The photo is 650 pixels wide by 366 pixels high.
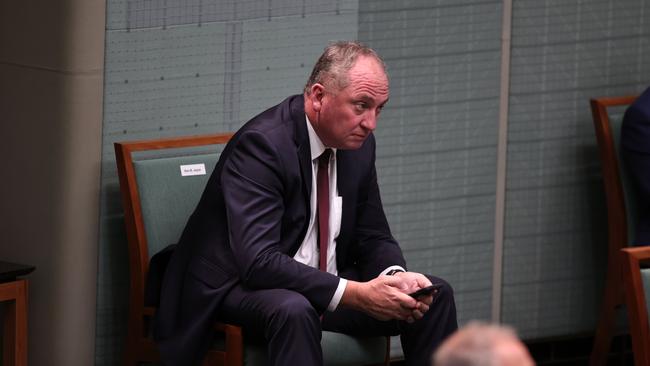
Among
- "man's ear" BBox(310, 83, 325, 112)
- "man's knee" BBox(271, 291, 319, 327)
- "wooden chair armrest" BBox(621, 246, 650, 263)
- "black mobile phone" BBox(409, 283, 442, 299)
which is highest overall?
"man's ear" BBox(310, 83, 325, 112)

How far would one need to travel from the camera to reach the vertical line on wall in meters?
4.68

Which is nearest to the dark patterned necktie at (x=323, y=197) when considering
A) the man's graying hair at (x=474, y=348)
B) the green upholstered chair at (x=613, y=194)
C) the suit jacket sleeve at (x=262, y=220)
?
the suit jacket sleeve at (x=262, y=220)

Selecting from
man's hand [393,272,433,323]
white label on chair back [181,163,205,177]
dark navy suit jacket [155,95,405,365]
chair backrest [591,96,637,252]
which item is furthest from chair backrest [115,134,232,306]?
chair backrest [591,96,637,252]

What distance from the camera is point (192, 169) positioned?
3898 millimetres

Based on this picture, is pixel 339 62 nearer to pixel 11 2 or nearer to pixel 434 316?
pixel 434 316

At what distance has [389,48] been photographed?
14.6 feet

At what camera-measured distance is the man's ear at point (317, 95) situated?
350 cm

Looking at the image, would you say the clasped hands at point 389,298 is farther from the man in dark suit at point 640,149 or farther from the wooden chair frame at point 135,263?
the man in dark suit at point 640,149

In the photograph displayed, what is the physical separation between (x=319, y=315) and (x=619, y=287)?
163 centimetres

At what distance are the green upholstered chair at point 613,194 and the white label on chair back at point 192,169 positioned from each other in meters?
1.55

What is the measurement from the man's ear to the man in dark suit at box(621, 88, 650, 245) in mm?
1501

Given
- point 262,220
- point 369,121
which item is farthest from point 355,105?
point 262,220

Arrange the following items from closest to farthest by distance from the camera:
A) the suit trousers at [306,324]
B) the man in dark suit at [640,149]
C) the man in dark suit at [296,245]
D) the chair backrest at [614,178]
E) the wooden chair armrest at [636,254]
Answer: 1. the wooden chair armrest at [636,254]
2. the suit trousers at [306,324]
3. the man in dark suit at [296,245]
4. the man in dark suit at [640,149]
5. the chair backrest at [614,178]

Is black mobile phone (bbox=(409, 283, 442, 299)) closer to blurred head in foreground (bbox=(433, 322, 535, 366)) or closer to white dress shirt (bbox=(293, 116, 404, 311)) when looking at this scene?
white dress shirt (bbox=(293, 116, 404, 311))
